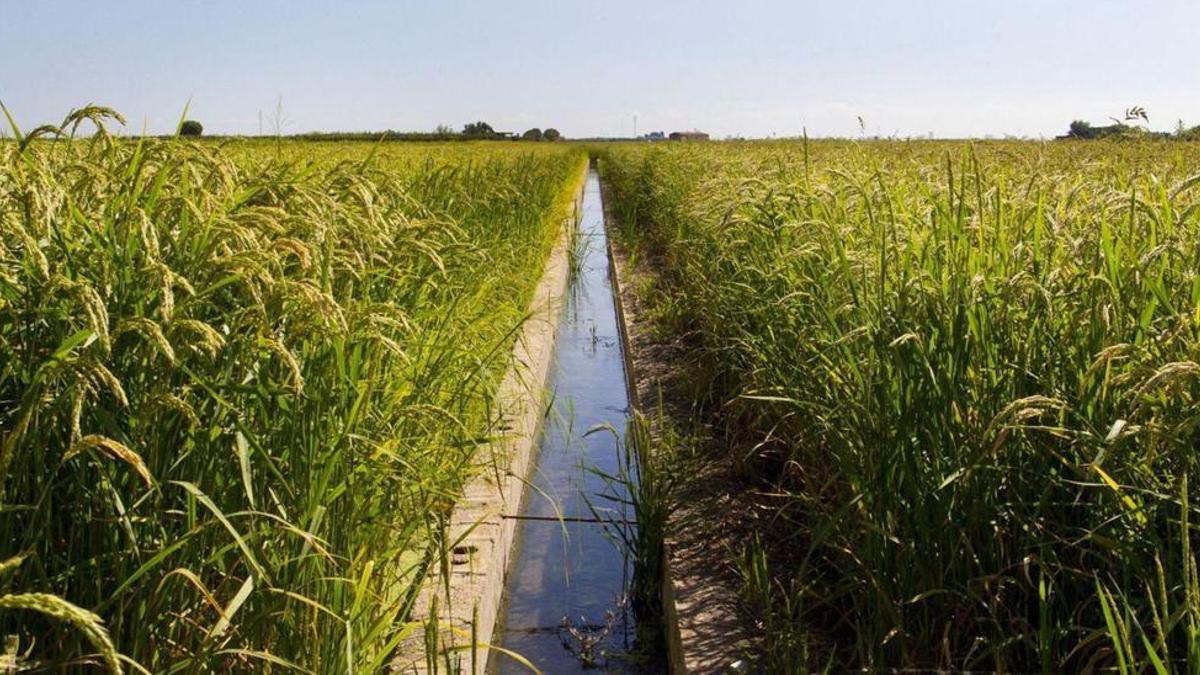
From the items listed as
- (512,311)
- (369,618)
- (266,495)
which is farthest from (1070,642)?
(512,311)

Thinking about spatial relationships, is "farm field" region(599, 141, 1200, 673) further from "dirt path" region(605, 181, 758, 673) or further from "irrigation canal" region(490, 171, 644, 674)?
"irrigation canal" region(490, 171, 644, 674)

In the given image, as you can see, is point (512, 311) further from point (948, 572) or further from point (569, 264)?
A: point (569, 264)

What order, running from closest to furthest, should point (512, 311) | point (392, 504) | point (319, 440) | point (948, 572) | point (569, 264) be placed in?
1. point (319, 440)
2. point (948, 572)
3. point (392, 504)
4. point (512, 311)
5. point (569, 264)

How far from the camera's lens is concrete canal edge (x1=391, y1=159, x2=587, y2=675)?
2.86 m

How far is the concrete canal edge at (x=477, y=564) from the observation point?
286cm

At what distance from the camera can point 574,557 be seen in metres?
4.64

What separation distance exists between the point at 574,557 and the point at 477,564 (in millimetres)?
1010

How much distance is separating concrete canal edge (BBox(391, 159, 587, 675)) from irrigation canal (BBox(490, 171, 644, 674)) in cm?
11

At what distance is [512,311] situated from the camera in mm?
5297

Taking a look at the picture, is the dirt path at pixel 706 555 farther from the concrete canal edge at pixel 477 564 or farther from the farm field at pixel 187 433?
the farm field at pixel 187 433

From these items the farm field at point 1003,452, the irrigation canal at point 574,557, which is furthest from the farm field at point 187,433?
the farm field at point 1003,452

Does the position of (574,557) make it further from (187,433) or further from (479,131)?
(479,131)

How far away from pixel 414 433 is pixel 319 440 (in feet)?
2.85

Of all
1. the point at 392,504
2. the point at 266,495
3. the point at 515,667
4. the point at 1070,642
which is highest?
the point at 266,495
